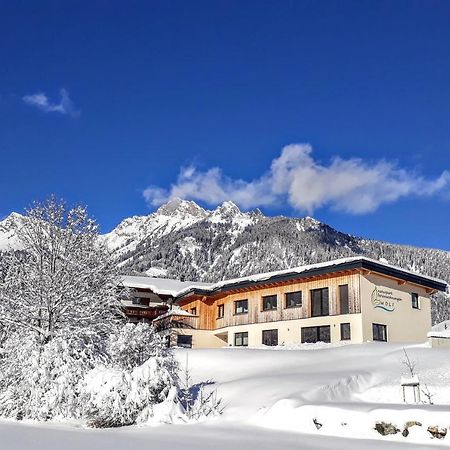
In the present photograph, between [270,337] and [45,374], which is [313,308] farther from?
[45,374]

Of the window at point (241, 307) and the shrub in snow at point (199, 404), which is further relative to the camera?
the window at point (241, 307)

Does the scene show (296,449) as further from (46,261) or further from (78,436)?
(46,261)

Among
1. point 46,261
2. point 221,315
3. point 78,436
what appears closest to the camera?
point 78,436

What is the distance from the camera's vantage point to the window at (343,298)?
3314cm

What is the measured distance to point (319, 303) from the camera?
35062mm

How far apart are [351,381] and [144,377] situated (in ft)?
24.3

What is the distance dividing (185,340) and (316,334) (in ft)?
39.8

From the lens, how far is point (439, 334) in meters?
25.4

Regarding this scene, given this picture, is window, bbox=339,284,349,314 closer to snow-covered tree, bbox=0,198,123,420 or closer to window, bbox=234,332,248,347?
window, bbox=234,332,248,347

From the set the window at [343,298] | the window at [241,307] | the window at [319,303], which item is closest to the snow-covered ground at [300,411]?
the window at [343,298]

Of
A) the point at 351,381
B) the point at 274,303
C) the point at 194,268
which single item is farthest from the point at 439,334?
the point at 194,268

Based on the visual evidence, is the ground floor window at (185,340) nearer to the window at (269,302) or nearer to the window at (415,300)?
the window at (269,302)

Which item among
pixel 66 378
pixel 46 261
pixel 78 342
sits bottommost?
pixel 66 378

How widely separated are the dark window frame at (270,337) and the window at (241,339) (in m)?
2.03
